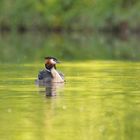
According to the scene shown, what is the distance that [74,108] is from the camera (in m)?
16.7

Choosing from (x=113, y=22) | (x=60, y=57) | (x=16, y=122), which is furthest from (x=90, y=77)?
(x=113, y=22)

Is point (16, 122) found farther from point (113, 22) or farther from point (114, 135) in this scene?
point (113, 22)

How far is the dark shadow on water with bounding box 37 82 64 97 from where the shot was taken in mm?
19969

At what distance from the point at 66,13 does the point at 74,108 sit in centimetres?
5540

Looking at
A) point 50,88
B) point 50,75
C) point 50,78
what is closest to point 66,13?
point 50,75

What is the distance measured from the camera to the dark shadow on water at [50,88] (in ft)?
65.5

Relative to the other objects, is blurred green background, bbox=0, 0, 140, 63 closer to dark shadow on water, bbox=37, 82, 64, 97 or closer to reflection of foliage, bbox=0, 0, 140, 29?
reflection of foliage, bbox=0, 0, 140, 29

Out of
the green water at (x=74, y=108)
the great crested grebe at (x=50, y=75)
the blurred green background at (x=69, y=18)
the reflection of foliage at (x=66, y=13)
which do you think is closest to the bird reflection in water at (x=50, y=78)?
the great crested grebe at (x=50, y=75)

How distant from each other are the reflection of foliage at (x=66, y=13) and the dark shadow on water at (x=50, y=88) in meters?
43.8

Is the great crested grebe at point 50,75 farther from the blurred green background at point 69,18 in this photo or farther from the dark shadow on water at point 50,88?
the blurred green background at point 69,18

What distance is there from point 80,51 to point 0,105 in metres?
26.5

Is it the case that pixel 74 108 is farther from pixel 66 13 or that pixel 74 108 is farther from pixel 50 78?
pixel 66 13

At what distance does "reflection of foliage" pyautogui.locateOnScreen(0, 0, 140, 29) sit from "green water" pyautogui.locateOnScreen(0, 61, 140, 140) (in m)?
40.9

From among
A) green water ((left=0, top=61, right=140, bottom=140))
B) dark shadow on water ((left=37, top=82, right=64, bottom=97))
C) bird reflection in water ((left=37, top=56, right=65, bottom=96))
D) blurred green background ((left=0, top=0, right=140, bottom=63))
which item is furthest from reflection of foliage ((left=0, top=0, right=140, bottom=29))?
dark shadow on water ((left=37, top=82, right=64, bottom=97))
